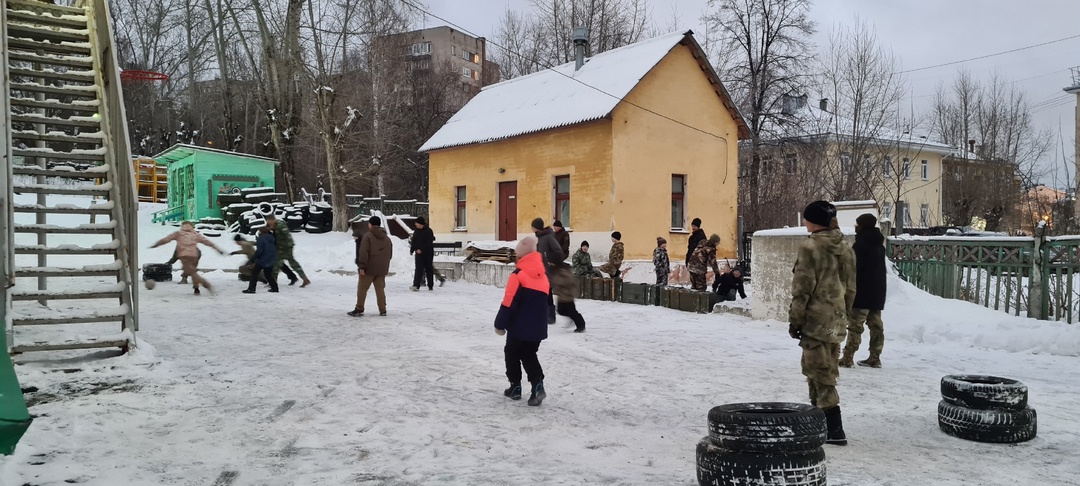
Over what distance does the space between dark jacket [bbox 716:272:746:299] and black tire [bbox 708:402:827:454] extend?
10571 mm

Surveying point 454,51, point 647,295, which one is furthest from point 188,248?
point 454,51

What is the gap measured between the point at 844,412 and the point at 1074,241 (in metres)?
5.98

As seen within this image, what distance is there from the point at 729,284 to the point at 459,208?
1508 centimetres

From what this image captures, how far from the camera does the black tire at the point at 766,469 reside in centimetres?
432

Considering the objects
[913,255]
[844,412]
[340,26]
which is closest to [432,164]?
[340,26]

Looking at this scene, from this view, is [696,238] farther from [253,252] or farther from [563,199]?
[253,252]

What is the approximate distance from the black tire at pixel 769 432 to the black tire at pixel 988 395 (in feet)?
6.52

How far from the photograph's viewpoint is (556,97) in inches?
984

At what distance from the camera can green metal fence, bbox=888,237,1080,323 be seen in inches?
410

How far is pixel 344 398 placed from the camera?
22.9 ft

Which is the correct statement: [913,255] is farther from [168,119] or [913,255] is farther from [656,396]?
[168,119]

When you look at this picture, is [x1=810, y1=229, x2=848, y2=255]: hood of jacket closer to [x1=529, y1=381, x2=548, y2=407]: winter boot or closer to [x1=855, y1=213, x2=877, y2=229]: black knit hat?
[x1=529, y1=381, x2=548, y2=407]: winter boot

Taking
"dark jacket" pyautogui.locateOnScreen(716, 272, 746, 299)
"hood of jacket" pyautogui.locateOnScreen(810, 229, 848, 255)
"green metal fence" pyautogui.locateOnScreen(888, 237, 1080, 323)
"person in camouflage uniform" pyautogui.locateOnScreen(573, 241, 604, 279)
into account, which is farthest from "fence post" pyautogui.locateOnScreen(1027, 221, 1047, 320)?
"person in camouflage uniform" pyautogui.locateOnScreen(573, 241, 604, 279)

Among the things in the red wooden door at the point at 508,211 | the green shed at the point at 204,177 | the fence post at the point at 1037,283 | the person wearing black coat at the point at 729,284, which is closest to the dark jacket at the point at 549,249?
the person wearing black coat at the point at 729,284
